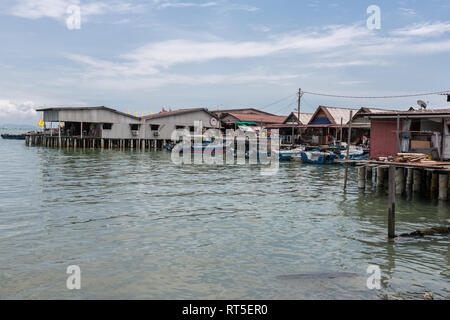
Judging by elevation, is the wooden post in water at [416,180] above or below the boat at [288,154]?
below

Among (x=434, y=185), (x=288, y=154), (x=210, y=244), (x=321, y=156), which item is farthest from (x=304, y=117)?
(x=210, y=244)

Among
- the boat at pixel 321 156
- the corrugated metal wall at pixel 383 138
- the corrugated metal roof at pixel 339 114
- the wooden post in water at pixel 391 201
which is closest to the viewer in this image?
the wooden post in water at pixel 391 201

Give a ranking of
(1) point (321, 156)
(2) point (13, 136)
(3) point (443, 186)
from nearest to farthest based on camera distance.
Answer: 1. (3) point (443, 186)
2. (1) point (321, 156)
3. (2) point (13, 136)

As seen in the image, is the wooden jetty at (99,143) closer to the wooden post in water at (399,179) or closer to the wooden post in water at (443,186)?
the wooden post in water at (399,179)

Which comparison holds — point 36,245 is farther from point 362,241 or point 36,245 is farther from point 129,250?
point 362,241

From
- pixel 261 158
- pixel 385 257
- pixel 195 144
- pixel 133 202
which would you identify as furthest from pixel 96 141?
pixel 385 257

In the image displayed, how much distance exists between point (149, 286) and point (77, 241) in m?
3.74

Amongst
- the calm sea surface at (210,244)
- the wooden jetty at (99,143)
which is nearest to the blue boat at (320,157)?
the calm sea surface at (210,244)

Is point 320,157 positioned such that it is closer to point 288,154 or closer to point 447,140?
point 288,154

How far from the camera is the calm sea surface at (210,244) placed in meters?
8.25

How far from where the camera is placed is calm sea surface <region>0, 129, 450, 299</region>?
27.1 feet

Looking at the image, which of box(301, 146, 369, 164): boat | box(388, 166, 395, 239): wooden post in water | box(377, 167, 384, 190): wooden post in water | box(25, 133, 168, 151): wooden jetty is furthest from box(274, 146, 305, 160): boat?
box(388, 166, 395, 239): wooden post in water

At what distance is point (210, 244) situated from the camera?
1110 cm

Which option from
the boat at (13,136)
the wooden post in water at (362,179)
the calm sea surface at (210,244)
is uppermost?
the boat at (13,136)
